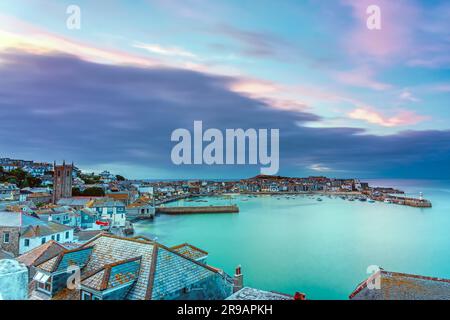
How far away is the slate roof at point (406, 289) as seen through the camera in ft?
13.2

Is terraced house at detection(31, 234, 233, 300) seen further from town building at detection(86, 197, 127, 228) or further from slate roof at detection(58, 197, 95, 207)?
slate roof at detection(58, 197, 95, 207)

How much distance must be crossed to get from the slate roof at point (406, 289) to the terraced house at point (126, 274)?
213cm

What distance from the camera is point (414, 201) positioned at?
4344 cm

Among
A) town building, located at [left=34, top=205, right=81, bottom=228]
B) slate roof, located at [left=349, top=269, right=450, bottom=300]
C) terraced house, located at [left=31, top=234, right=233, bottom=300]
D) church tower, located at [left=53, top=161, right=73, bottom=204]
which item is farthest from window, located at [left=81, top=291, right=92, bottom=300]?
church tower, located at [left=53, top=161, right=73, bottom=204]

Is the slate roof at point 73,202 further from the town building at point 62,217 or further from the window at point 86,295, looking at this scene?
the window at point 86,295

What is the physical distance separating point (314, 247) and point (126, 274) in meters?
16.4

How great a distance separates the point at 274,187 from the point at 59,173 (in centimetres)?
5763

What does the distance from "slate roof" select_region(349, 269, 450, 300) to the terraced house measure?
2.13 meters

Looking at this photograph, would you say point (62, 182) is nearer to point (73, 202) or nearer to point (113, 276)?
point (73, 202)

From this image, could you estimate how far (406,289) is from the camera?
13.6ft

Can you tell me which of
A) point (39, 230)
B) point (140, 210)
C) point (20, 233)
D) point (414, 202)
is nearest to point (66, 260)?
point (20, 233)

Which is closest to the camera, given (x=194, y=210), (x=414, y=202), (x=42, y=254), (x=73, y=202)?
(x=42, y=254)

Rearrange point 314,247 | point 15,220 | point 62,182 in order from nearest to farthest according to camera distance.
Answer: point 15,220 < point 314,247 < point 62,182
